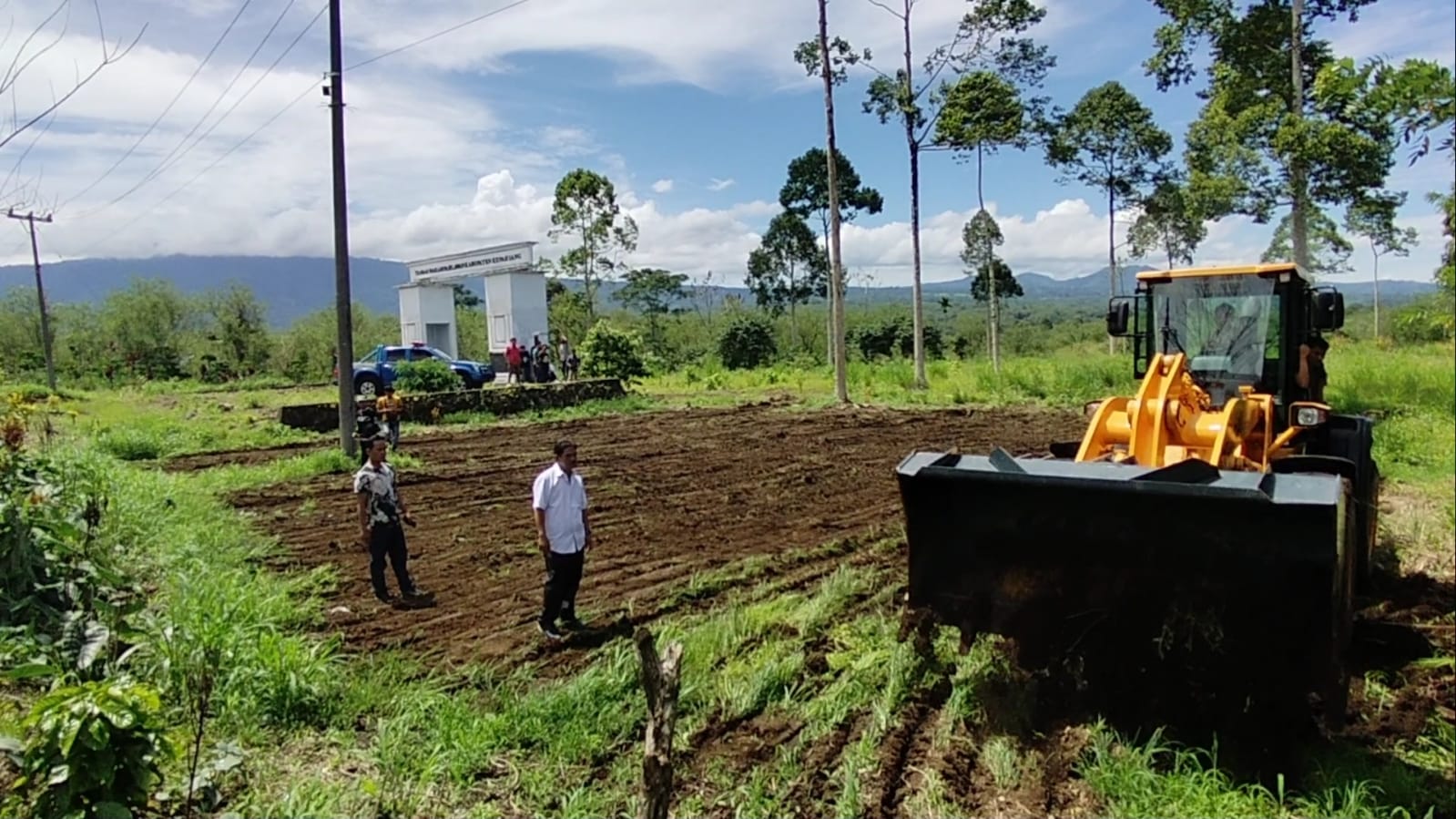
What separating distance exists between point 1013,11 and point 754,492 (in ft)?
63.0

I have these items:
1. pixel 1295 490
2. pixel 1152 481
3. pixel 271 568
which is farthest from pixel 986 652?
pixel 271 568

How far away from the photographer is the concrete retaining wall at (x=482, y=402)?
66.0 ft

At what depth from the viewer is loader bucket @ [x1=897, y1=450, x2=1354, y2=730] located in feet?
14.0

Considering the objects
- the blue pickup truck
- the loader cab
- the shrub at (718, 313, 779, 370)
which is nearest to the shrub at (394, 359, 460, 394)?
the blue pickup truck

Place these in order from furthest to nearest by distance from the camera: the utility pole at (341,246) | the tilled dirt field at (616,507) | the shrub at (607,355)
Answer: the shrub at (607,355) → the utility pole at (341,246) → the tilled dirt field at (616,507)

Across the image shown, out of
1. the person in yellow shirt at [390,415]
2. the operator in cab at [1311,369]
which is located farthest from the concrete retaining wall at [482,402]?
the operator in cab at [1311,369]

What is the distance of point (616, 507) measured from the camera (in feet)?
36.6

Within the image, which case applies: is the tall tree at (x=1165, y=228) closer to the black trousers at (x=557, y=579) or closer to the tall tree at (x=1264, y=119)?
the tall tree at (x=1264, y=119)

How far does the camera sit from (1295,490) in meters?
4.18

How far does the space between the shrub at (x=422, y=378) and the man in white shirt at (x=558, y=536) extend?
17685 mm

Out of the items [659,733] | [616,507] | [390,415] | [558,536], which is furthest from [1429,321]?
[390,415]

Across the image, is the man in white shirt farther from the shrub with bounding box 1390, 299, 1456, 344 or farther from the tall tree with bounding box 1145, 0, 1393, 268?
the tall tree with bounding box 1145, 0, 1393, 268

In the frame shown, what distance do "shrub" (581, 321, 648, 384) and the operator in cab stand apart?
82.0 ft

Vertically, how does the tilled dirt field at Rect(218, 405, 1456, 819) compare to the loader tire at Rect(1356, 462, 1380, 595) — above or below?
below
